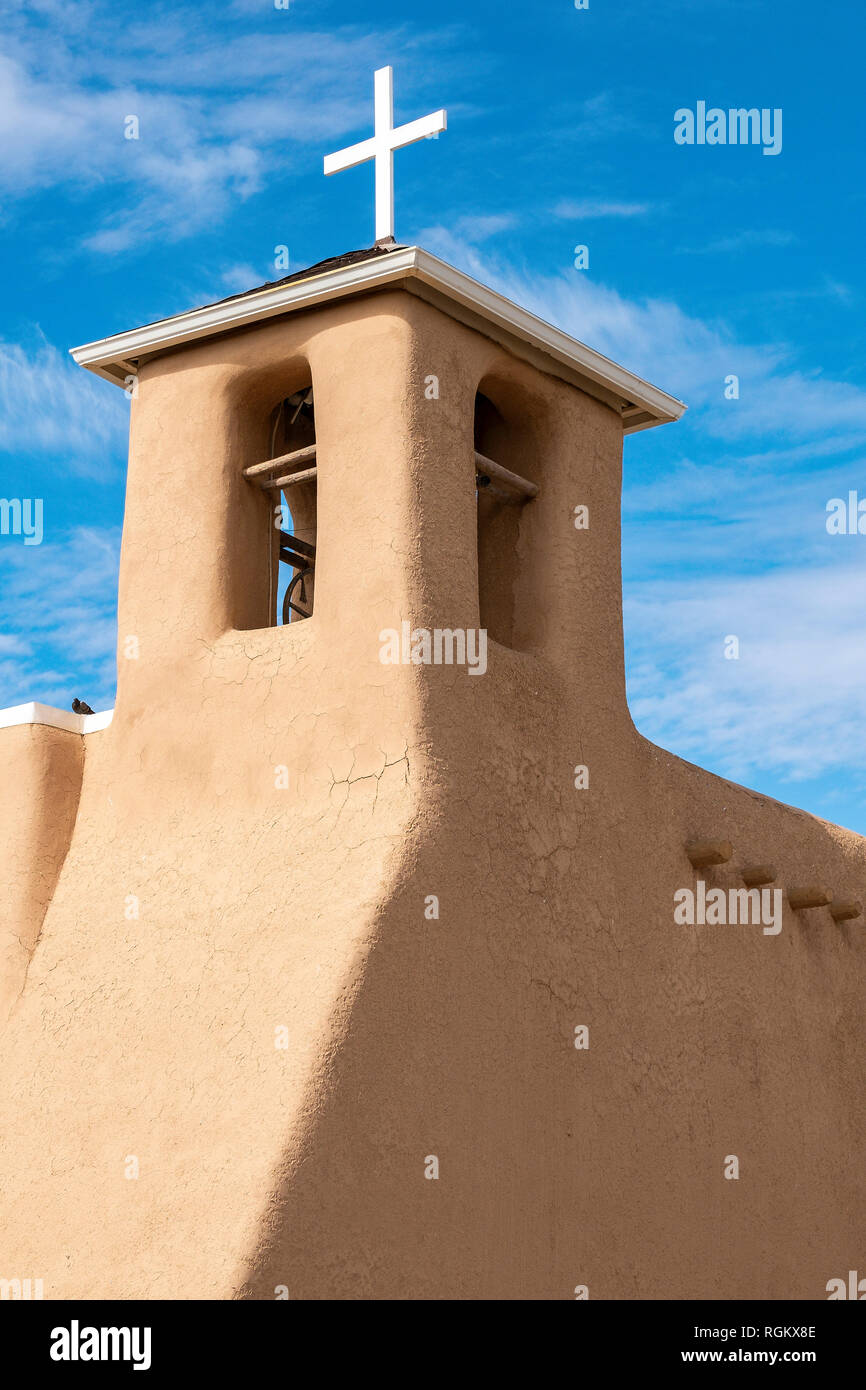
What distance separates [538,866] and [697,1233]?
2.37 m

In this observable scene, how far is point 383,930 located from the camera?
8281 millimetres

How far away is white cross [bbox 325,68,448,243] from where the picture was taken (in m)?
10.5

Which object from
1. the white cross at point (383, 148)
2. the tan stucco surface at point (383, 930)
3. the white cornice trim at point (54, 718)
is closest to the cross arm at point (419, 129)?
the white cross at point (383, 148)

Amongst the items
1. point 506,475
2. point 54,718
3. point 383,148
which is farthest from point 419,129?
point 54,718

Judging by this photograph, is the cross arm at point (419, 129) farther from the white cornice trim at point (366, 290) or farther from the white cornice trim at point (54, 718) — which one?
the white cornice trim at point (54, 718)

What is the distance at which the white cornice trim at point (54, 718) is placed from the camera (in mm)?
10070

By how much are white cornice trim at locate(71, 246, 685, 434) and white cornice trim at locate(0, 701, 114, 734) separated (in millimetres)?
2038

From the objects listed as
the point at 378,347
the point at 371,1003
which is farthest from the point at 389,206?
the point at 371,1003

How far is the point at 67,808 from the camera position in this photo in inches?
396

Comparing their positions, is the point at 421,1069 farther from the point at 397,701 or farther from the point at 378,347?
the point at 378,347

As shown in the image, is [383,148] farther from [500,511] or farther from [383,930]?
[383,930]

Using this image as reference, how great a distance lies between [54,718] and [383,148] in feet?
12.9

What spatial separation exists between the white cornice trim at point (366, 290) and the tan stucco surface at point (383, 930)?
0.17 meters

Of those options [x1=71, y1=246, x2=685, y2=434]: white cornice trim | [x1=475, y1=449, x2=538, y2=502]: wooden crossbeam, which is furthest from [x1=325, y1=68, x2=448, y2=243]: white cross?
[x1=475, y1=449, x2=538, y2=502]: wooden crossbeam
